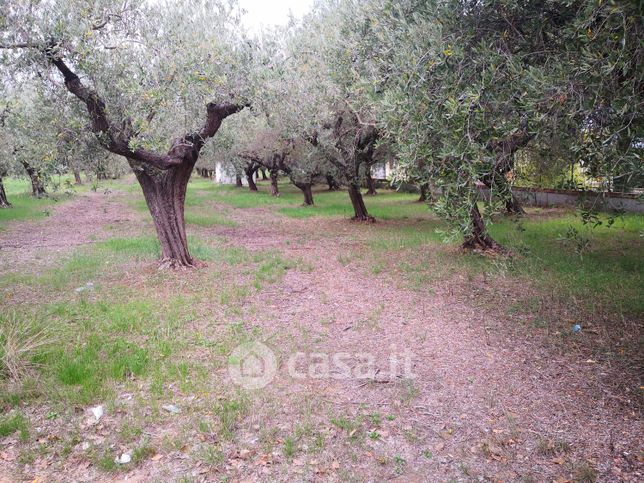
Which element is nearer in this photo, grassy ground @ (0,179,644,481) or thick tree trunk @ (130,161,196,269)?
grassy ground @ (0,179,644,481)

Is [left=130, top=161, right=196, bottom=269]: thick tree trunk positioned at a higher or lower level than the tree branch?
lower

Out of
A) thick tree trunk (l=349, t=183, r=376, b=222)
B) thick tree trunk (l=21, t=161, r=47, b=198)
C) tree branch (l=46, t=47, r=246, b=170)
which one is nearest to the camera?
tree branch (l=46, t=47, r=246, b=170)

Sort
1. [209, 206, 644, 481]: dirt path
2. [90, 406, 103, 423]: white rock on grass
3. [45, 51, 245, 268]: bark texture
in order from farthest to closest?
[45, 51, 245, 268]: bark texture → [90, 406, 103, 423]: white rock on grass → [209, 206, 644, 481]: dirt path

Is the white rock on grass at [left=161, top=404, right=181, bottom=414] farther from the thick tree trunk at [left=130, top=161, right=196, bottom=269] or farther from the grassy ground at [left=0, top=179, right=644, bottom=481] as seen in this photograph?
the thick tree trunk at [left=130, top=161, right=196, bottom=269]

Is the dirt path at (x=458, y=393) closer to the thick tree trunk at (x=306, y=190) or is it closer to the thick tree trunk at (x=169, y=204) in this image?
the thick tree trunk at (x=169, y=204)

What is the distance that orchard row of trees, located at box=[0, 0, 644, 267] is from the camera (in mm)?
4102

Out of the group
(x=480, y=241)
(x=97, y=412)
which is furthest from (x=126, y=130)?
(x=480, y=241)

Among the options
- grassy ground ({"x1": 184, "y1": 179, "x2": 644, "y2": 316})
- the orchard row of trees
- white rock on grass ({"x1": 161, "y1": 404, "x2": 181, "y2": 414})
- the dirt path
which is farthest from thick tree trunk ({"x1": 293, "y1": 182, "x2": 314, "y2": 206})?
white rock on grass ({"x1": 161, "y1": 404, "x2": 181, "y2": 414})

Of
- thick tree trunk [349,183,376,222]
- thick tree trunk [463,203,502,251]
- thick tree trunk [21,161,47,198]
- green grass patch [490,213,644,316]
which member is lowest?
green grass patch [490,213,644,316]

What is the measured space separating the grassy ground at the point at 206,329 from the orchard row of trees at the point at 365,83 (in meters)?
1.60

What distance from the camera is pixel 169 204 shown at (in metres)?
10.1

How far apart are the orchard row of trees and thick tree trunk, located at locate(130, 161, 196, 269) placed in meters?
0.03

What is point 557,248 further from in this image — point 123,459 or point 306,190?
point 306,190

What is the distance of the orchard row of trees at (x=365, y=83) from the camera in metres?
4.10
